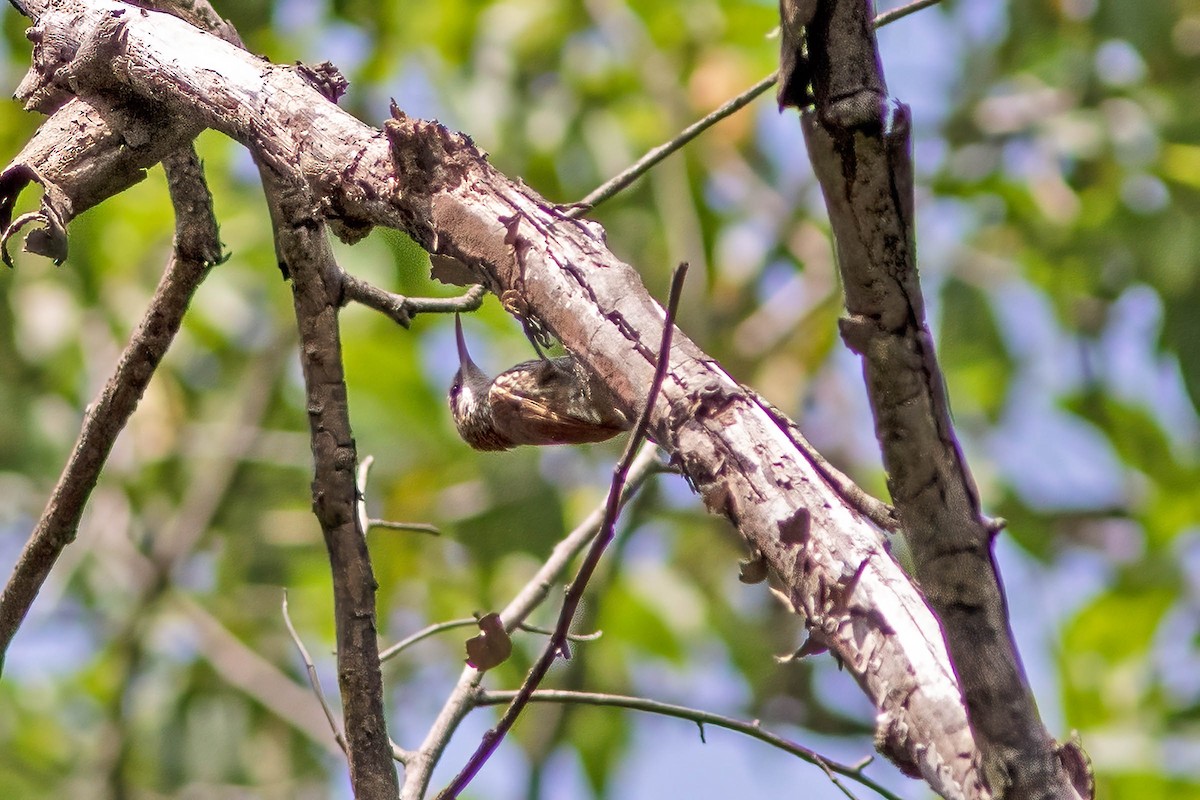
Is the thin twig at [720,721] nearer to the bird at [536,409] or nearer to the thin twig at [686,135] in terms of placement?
the bird at [536,409]

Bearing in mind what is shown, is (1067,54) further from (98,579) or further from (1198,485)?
(98,579)

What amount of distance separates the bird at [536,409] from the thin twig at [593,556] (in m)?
0.23

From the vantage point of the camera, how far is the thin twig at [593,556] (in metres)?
1.28

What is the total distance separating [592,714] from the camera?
649cm

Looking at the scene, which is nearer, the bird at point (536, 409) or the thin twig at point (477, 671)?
the bird at point (536, 409)

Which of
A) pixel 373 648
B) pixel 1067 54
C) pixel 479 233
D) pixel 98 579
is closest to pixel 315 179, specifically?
pixel 479 233

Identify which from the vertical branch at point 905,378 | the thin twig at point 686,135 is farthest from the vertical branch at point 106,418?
the vertical branch at point 905,378

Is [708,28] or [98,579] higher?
[708,28]

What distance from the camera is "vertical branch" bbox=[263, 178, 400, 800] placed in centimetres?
190

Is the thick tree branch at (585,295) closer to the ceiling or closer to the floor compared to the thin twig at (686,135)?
closer to the floor

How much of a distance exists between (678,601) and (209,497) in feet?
7.57

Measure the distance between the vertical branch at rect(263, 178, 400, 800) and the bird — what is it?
0.83 feet

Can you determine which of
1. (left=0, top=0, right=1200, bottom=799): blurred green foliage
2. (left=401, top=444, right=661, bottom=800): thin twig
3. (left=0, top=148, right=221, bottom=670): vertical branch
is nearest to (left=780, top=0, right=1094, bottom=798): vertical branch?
(left=401, top=444, right=661, bottom=800): thin twig

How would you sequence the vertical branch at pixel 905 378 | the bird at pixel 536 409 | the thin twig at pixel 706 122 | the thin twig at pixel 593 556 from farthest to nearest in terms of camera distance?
the thin twig at pixel 706 122
the bird at pixel 536 409
the thin twig at pixel 593 556
the vertical branch at pixel 905 378
